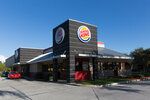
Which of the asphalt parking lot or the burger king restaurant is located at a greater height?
the burger king restaurant

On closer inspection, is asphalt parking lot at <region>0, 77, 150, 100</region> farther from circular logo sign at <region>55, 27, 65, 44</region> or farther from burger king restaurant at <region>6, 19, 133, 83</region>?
circular logo sign at <region>55, 27, 65, 44</region>

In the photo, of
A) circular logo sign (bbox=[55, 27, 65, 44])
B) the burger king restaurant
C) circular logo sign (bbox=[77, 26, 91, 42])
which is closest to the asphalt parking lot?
the burger king restaurant

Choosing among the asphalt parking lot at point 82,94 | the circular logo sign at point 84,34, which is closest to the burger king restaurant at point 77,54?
the circular logo sign at point 84,34

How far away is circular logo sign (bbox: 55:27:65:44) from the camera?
18.6 meters

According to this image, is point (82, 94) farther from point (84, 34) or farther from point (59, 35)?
point (59, 35)

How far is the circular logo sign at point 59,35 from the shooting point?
18594 mm

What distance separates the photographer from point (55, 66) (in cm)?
1928

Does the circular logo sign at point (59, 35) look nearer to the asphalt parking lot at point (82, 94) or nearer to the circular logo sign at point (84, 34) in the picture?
the circular logo sign at point (84, 34)

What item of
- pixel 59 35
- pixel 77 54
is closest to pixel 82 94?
pixel 77 54

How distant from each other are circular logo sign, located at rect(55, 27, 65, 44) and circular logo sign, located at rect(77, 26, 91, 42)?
90.5 inches

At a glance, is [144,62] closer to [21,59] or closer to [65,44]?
[65,44]

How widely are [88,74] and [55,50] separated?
6.26 metres

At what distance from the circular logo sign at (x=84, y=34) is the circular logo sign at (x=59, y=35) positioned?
230 cm

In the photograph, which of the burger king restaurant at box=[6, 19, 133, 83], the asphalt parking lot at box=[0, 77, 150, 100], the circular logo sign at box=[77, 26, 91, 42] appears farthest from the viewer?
the circular logo sign at box=[77, 26, 91, 42]
